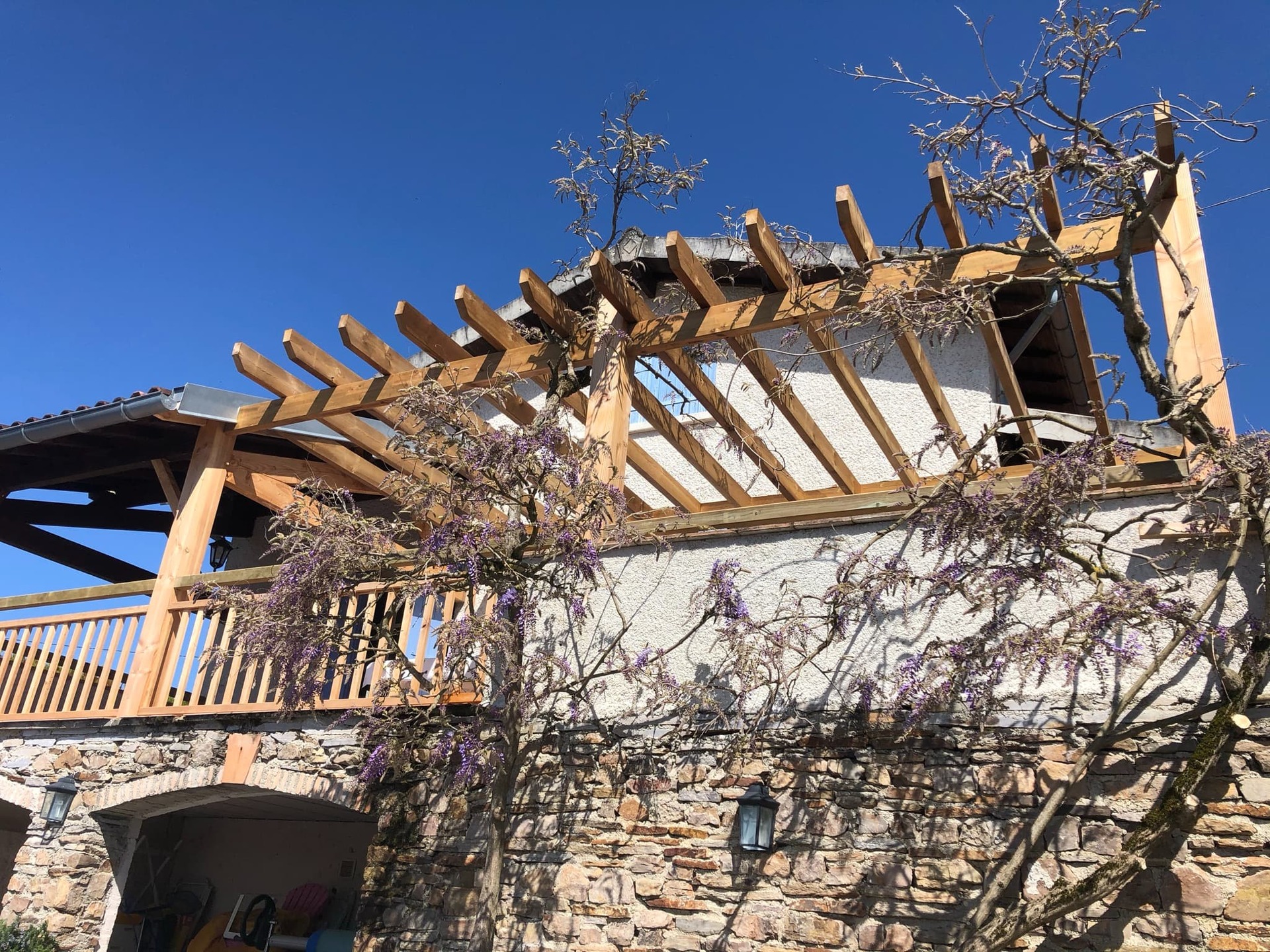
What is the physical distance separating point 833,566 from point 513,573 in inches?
57.3

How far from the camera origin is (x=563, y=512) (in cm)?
452

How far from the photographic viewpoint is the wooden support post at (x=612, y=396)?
17.2 feet

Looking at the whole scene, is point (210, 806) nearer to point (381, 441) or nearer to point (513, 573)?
point (381, 441)

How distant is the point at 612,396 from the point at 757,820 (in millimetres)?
2370

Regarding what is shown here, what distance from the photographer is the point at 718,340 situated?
Result: 5359 millimetres

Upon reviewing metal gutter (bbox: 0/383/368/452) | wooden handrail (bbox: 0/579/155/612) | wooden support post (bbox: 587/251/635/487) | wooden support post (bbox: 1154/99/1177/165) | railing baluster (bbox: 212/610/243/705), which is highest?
wooden support post (bbox: 1154/99/1177/165)

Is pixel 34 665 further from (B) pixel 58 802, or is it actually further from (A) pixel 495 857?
(A) pixel 495 857

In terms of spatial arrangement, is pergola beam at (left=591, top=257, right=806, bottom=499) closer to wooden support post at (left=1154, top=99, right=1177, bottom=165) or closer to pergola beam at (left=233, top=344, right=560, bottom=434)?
pergola beam at (left=233, top=344, right=560, bottom=434)

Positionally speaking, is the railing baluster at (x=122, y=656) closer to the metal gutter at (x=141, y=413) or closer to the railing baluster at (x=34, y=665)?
the railing baluster at (x=34, y=665)

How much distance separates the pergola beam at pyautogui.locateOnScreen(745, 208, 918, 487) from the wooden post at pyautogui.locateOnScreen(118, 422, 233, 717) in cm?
450

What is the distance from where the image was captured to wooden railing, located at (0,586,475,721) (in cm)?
548

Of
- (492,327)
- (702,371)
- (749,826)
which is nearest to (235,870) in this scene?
(492,327)

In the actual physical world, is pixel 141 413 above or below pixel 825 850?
above

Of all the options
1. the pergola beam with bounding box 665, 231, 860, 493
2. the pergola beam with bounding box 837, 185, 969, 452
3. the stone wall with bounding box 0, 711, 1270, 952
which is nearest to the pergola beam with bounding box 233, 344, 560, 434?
the pergola beam with bounding box 665, 231, 860, 493
